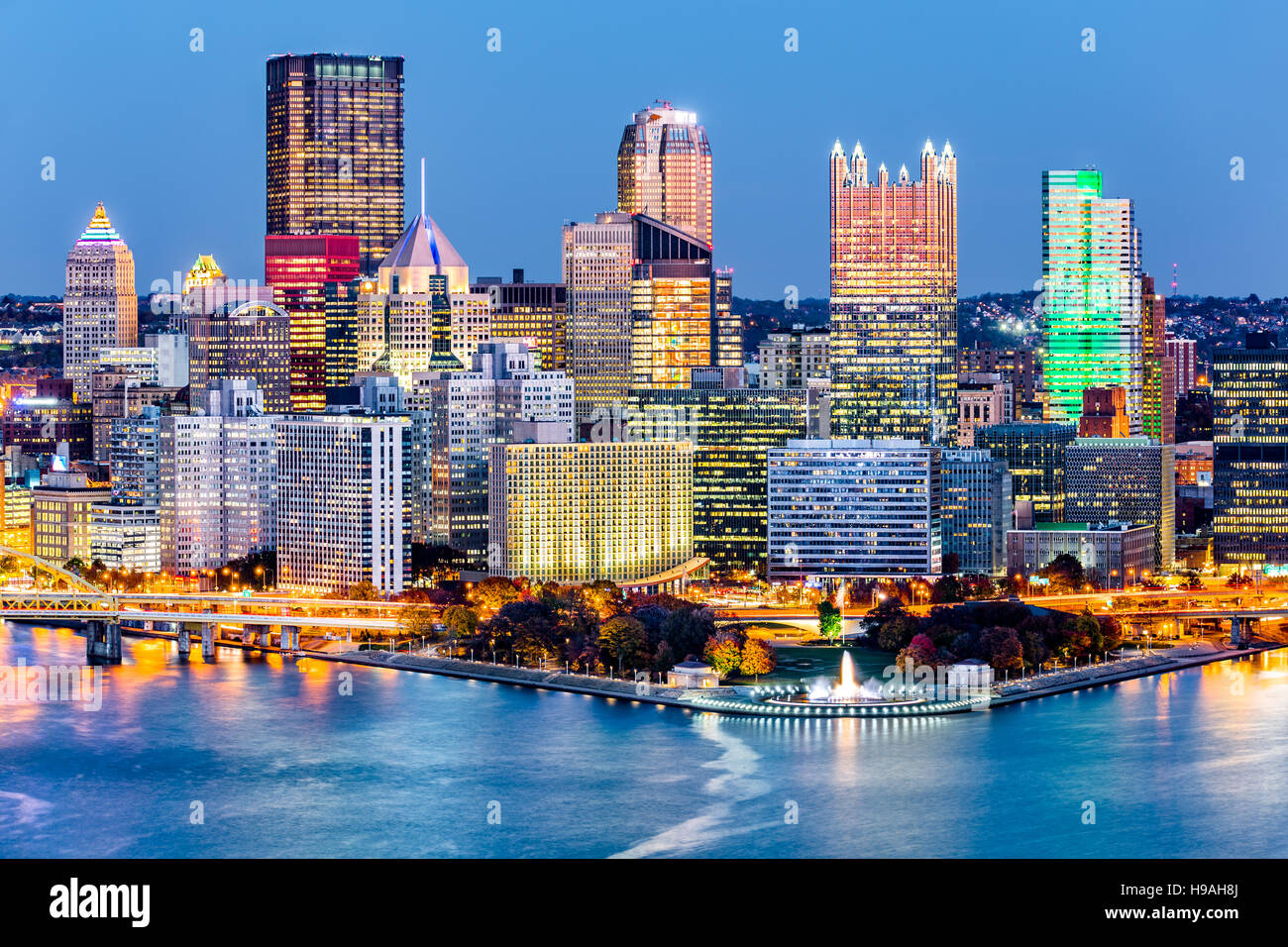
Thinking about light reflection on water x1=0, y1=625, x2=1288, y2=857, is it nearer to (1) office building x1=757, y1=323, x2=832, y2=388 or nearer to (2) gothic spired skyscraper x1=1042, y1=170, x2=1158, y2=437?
(1) office building x1=757, y1=323, x2=832, y2=388

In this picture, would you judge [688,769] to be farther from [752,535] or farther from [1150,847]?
[752,535]

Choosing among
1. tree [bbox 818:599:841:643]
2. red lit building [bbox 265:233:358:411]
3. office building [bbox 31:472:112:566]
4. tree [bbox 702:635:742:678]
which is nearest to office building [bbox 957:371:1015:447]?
Answer: tree [bbox 818:599:841:643]

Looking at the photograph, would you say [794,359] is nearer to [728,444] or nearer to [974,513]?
[728,444]

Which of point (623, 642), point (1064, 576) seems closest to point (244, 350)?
point (1064, 576)

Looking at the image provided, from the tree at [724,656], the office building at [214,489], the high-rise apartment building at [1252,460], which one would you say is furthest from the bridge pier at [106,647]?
the high-rise apartment building at [1252,460]

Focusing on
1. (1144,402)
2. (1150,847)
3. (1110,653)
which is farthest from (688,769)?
(1144,402)

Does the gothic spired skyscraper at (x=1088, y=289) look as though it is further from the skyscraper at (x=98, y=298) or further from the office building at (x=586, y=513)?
the skyscraper at (x=98, y=298)
